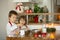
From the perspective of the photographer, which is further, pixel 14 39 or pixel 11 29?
pixel 11 29

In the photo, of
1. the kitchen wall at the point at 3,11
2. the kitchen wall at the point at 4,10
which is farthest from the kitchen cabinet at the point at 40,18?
the kitchen wall at the point at 3,11

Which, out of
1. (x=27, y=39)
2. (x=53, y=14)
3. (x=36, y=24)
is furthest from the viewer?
(x=53, y=14)

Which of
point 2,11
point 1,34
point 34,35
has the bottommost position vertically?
point 1,34

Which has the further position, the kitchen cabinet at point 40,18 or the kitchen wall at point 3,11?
the kitchen wall at point 3,11

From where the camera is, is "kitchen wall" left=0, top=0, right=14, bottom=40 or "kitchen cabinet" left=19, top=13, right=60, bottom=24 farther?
"kitchen wall" left=0, top=0, right=14, bottom=40

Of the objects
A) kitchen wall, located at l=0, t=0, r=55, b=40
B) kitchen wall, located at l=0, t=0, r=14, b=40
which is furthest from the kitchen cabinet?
kitchen wall, located at l=0, t=0, r=14, b=40

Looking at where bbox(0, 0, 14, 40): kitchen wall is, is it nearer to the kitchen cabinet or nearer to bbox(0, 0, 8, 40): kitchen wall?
bbox(0, 0, 8, 40): kitchen wall

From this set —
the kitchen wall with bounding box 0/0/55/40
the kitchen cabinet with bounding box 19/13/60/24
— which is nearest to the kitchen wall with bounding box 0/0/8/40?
the kitchen wall with bounding box 0/0/55/40

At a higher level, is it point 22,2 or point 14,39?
point 22,2

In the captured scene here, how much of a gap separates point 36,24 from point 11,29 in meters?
1.00

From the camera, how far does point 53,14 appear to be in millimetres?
3705

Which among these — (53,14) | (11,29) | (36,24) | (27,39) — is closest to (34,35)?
(27,39)

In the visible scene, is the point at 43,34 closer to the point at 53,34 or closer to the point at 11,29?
the point at 53,34

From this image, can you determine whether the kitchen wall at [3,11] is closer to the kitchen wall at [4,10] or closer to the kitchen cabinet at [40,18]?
the kitchen wall at [4,10]
